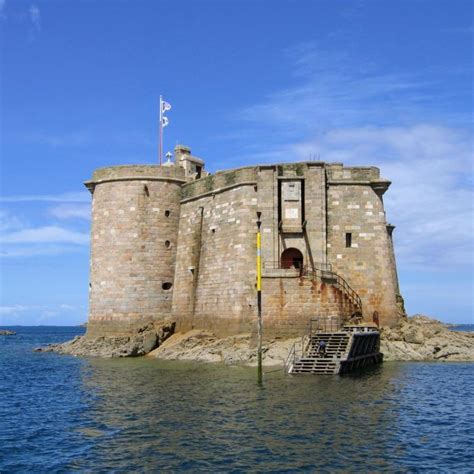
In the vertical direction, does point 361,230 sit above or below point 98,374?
above

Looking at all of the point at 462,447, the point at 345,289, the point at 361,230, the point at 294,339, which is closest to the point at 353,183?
the point at 361,230

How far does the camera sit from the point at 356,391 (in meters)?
23.5

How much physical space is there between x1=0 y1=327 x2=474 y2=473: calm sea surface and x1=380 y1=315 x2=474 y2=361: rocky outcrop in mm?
3231

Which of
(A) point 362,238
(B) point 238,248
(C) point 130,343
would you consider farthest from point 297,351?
(C) point 130,343

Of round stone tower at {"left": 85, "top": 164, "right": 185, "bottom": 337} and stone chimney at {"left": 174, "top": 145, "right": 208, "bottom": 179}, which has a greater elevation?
stone chimney at {"left": 174, "top": 145, "right": 208, "bottom": 179}

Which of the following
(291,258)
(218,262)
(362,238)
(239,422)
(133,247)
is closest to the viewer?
(239,422)

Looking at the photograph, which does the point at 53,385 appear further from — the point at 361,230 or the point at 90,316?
the point at 361,230

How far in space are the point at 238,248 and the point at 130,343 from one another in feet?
29.3

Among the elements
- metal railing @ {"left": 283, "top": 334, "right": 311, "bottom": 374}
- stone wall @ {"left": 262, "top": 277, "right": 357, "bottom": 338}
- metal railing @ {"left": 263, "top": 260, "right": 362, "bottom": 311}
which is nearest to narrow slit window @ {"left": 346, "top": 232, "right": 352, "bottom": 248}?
metal railing @ {"left": 263, "top": 260, "right": 362, "bottom": 311}

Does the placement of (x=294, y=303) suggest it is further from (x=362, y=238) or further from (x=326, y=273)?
(x=362, y=238)

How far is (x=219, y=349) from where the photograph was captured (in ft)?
111

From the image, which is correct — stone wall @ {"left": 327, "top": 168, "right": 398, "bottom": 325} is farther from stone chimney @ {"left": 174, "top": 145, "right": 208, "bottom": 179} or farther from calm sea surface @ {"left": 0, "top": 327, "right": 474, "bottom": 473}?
stone chimney @ {"left": 174, "top": 145, "right": 208, "bottom": 179}

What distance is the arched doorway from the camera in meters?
36.3

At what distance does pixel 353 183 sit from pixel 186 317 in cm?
1217
